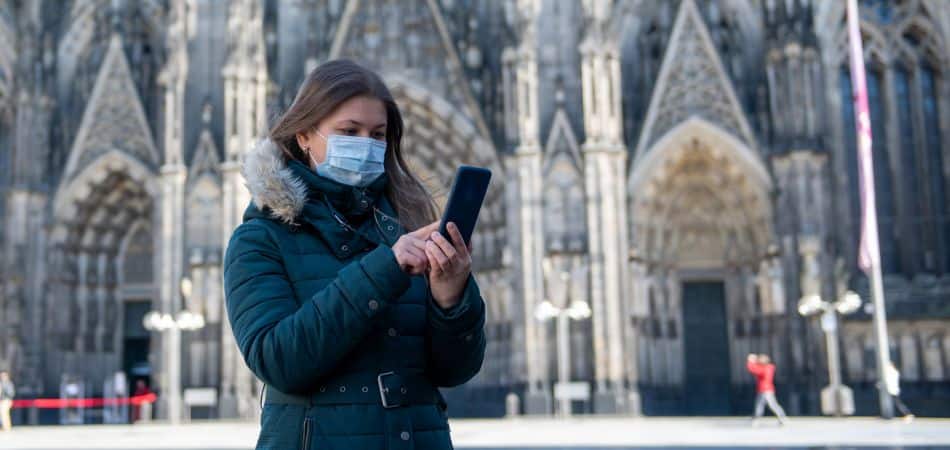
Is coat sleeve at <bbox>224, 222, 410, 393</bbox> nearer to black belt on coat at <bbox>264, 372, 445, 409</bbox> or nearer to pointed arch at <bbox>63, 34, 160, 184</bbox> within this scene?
black belt on coat at <bbox>264, 372, 445, 409</bbox>

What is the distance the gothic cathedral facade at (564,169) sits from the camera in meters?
25.0

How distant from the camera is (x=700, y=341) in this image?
27.0 metres

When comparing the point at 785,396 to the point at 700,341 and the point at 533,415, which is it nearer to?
the point at 700,341

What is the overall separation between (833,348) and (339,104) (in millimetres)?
21701

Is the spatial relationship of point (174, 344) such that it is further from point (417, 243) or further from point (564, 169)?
point (417, 243)

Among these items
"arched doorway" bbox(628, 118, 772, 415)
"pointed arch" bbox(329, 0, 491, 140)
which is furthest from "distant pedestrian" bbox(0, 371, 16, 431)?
"arched doorway" bbox(628, 118, 772, 415)

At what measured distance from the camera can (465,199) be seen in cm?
219

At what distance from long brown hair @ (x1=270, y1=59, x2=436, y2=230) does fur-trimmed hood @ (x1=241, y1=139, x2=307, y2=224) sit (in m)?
0.07

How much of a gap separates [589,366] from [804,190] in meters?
6.42

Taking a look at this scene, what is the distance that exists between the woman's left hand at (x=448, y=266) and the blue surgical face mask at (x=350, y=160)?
1.04 ft

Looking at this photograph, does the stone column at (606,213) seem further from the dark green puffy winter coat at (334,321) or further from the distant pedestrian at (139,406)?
the dark green puffy winter coat at (334,321)

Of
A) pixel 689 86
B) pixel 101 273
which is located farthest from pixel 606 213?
pixel 101 273

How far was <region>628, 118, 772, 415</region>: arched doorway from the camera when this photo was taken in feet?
85.7

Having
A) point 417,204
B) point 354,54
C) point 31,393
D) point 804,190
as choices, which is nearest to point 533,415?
point 804,190
